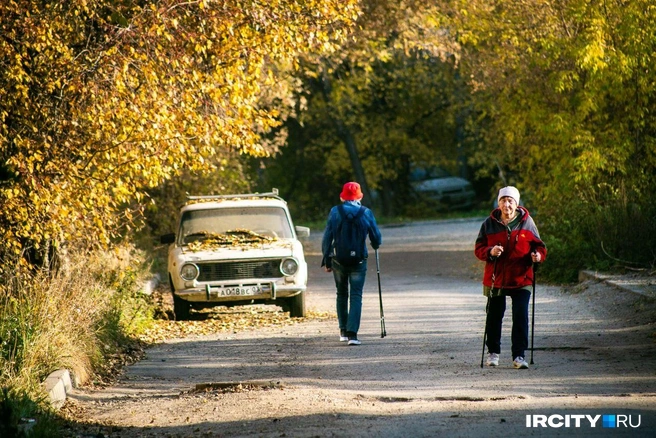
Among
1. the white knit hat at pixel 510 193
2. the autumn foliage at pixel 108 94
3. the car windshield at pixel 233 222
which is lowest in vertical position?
the car windshield at pixel 233 222

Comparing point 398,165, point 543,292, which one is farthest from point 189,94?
point 398,165

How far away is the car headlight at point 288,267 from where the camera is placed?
1634 cm

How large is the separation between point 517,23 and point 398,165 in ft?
93.3

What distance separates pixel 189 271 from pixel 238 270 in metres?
0.67

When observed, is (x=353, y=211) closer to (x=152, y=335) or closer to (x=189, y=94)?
(x=189, y=94)

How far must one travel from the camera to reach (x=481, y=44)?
24.5m

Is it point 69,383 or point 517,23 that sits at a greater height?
point 517,23

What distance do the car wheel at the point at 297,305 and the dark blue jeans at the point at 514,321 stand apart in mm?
5686

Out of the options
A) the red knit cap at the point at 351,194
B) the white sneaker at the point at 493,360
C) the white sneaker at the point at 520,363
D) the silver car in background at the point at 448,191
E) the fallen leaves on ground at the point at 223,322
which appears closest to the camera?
the white sneaker at the point at 520,363

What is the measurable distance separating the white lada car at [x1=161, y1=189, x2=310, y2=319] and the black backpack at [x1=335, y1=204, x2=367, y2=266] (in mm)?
2813

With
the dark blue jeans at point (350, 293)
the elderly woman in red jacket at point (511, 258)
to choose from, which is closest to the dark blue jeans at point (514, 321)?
the elderly woman in red jacket at point (511, 258)

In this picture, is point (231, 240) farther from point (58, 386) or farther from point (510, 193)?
point (58, 386)

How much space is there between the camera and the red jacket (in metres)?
11.0

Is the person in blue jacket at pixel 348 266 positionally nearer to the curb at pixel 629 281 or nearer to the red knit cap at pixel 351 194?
the red knit cap at pixel 351 194
